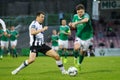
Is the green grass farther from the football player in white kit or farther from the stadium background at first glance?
the stadium background

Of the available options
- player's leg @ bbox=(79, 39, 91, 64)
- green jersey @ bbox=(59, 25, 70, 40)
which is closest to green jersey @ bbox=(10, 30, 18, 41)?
green jersey @ bbox=(59, 25, 70, 40)

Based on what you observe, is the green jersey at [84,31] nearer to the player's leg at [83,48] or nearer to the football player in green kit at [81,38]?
the football player in green kit at [81,38]

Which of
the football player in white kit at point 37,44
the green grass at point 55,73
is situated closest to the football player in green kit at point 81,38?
the green grass at point 55,73

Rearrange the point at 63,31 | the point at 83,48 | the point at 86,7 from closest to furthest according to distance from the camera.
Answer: the point at 83,48, the point at 63,31, the point at 86,7

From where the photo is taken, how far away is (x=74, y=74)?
45.7 feet

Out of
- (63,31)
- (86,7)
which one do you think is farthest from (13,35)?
(86,7)

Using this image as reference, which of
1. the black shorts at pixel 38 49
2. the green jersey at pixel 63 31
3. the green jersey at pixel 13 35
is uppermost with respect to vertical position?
the black shorts at pixel 38 49

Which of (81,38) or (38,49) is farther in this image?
(81,38)

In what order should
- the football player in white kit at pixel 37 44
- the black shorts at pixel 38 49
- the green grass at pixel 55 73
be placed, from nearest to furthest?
the green grass at pixel 55 73, the football player in white kit at pixel 37 44, the black shorts at pixel 38 49

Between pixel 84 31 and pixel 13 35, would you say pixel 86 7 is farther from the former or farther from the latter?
pixel 84 31

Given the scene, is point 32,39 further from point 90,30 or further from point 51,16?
point 51,16

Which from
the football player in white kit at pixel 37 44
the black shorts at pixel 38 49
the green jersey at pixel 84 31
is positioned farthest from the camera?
the green jersey at pixel 84 31

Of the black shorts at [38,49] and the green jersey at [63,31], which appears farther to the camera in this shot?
the green jersey at [63,31]

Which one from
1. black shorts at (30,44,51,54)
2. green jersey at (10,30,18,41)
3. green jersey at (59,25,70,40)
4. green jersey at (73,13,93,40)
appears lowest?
green jersey at (10,30,18,41)
